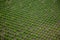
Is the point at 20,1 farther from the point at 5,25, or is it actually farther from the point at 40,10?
the point at 5,25

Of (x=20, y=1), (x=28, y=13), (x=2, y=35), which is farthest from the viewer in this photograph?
(x=20, y=1)

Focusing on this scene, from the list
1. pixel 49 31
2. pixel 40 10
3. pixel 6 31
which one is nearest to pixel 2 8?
pixel 6 31

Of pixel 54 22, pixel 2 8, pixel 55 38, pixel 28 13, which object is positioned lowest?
pixel 55 38

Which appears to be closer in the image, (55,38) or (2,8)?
(55,38)

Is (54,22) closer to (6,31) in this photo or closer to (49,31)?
(49,31)

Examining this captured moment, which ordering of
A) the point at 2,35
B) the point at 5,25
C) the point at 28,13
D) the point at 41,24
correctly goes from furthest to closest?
the point at 28,13, the point at 41,24, the point at 5,25, the point at 2,35

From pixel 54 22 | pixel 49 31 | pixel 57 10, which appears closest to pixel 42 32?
pixel 49 31

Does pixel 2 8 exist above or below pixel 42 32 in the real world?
above
